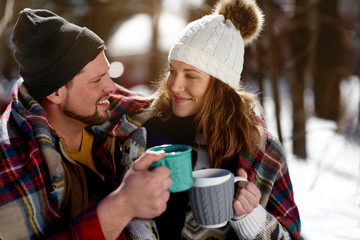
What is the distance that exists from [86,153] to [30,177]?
0.56 meters

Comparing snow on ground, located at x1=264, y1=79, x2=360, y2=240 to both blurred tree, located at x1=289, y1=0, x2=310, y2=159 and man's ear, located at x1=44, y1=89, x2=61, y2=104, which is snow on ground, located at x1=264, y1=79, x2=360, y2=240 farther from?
man's ear, located at x1=44, y1=89, x2=61, y2=104

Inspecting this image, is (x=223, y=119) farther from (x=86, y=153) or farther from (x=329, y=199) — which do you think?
(x=329, y=199)

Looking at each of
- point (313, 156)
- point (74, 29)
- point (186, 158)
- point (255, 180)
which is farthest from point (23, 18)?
point (313, 156)

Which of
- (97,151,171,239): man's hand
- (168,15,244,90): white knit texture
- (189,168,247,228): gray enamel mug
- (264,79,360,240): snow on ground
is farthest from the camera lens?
(264,79,360,240): snow on ground

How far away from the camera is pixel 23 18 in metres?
1.53

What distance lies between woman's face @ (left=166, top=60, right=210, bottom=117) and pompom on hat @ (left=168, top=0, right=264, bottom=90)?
0.04 meters

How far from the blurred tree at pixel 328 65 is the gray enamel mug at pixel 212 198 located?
5115 mm

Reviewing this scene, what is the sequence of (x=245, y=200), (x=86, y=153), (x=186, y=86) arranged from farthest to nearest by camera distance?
1. (x=86, y=153)
2. (x=186, y=86)
3. (x=245, y=200)

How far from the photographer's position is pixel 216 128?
168 centimetres

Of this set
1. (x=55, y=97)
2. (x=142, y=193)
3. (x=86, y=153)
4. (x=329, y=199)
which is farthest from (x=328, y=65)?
(x=142, y=193)

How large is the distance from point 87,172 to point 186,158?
0.79 meters

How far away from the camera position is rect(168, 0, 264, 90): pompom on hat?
63.6 inches

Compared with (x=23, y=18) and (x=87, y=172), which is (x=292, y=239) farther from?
(x=23, y=18)

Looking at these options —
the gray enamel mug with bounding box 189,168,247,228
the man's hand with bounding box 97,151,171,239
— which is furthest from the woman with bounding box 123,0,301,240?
the man's hand with bounding box 97,151,171,239
